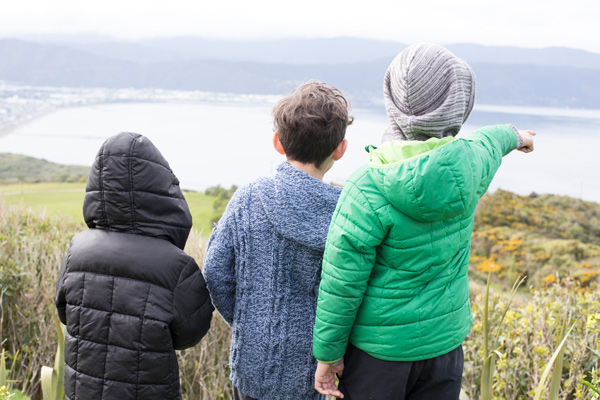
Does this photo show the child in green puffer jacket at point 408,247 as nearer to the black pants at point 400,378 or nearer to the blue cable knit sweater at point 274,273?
the black pants at point 400,378

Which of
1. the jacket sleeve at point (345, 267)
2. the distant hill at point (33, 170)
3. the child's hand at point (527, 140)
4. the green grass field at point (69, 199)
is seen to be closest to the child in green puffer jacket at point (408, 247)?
the jacket sleeve at point (345, 267)

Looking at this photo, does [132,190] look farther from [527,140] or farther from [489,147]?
[527,140]

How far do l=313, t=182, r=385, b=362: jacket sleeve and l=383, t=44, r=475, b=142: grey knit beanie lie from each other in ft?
0.92

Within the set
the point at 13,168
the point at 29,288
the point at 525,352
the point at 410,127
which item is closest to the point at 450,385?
the point at 410,127

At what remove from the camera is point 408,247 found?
4.54 ft

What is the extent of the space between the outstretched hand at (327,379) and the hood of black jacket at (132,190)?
26.6 inches

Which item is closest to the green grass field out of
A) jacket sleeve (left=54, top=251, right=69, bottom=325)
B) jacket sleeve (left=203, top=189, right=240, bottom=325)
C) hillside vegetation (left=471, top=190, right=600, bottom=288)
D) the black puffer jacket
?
hillside vegetation (left=471, top=190, right=600, bottom=288)

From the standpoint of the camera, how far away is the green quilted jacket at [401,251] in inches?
51.2

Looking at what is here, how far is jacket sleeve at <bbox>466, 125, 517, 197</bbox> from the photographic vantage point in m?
1.44

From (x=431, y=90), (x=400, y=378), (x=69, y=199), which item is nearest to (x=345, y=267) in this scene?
(x=400, y=378)

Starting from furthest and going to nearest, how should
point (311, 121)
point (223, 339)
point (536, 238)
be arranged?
point (536, 238) < point (223, 339) < point (311, 121)

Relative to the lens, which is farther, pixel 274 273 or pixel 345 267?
pixel 274 273

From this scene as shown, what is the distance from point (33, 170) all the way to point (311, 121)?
16706 millimetres

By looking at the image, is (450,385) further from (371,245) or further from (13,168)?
(13,168)
